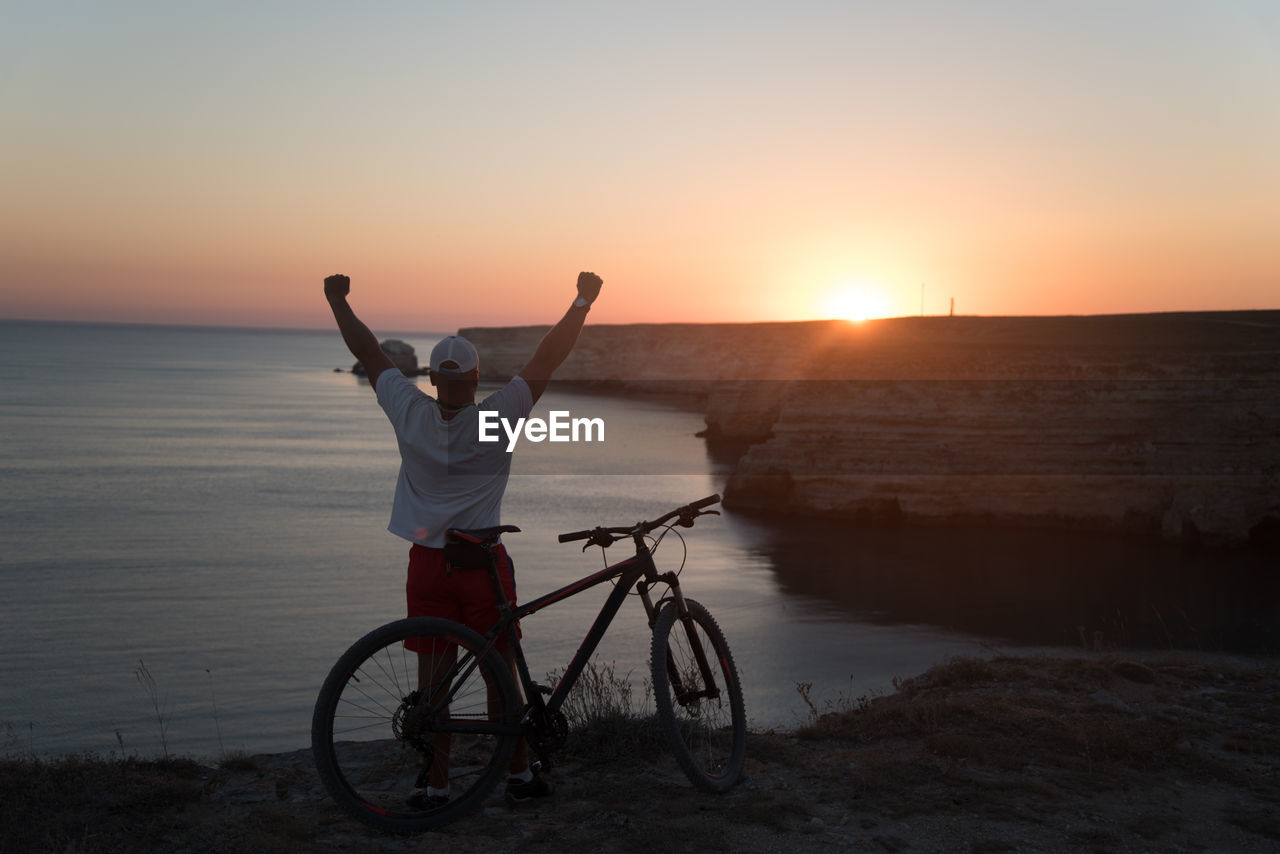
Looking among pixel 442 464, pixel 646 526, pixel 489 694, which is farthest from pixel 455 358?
pixel 489 694

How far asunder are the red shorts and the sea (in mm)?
3038

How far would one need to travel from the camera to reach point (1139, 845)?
4.27m

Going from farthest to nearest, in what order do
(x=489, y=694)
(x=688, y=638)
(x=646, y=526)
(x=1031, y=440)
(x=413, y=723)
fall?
1. (x=1031, y=440)
2. (x=688, y=638)
3. (x=646, y=526)
4. (x=489, y=694)
5. (x=413, y=723)

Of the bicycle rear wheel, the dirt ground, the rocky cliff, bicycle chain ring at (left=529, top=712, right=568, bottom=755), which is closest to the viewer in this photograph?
the bicycle rear wheel

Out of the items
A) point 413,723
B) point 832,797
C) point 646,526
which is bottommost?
point 832,797

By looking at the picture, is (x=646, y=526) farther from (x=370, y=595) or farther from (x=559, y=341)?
(x=370, y=595)

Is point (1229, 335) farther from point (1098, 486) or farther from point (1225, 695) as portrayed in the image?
point (1225, 695)

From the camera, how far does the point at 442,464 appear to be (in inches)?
169

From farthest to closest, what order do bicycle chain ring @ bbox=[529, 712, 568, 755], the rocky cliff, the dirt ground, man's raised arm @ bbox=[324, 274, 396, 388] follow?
the rocky cliff
man's raised arm @ bbox=[324, 274, 396, 388]
bicycle chain ring @ bbox=[529, 712, 568, 755]
the dirt ground

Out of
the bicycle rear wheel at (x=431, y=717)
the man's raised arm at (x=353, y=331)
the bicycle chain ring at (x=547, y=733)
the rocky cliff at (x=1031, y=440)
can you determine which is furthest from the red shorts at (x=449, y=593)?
the rocky cliff at (x=1031, y=440)

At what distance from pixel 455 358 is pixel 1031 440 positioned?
72.9 ft

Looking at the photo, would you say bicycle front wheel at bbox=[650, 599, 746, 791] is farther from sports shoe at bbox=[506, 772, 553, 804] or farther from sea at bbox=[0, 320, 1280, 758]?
sea at bbox=[0, 320, 1280, 758]

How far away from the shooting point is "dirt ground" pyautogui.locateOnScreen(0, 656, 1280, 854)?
4.12m

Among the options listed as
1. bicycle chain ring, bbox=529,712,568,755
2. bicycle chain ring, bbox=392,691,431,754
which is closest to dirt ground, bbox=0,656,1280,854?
bicycle chain ring, bbox=529,712,568,755
